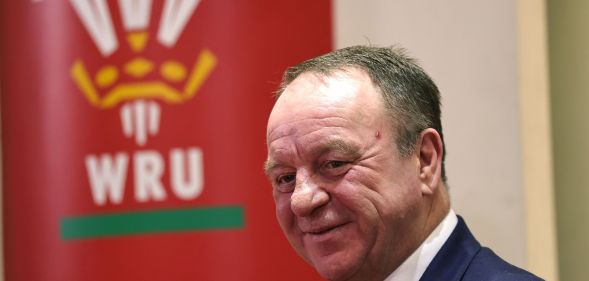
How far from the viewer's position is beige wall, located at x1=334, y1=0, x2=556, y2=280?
2.11m

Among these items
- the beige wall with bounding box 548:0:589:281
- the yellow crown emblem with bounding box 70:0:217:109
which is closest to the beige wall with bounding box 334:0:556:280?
the beige wall with bounding box 548:0:589:281

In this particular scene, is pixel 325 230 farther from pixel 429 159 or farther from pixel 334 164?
pixel 429 159

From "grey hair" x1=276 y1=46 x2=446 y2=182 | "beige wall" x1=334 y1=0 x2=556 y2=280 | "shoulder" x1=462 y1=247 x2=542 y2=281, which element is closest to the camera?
"shoulder" x1=462 y1=247 x2=542 y2=281

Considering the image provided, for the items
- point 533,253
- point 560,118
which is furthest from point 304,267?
point 560,118

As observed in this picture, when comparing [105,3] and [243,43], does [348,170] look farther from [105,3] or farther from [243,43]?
[105,3]

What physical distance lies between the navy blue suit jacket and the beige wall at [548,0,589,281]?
2.24 ft

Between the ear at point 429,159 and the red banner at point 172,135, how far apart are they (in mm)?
694

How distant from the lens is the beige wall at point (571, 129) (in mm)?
2115

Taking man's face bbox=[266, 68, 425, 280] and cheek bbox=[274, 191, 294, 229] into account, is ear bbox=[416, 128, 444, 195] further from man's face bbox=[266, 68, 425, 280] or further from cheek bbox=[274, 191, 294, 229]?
cheek bbox=[274, 191, 294, 229]

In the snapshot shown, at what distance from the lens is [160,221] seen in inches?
86.0

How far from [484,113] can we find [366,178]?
75 centimetres

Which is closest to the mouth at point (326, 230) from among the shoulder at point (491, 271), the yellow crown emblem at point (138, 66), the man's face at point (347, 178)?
the man's face at point (347, 178)

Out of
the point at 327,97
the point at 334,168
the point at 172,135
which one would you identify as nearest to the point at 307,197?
the point at 334,168

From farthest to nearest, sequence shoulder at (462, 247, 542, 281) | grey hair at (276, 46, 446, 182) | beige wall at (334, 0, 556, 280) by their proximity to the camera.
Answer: beige wall at (334, 0, 556, 280)
grey hair at (276, 46, 446, 182)
shoulder at (462, 247, 542, 281)
